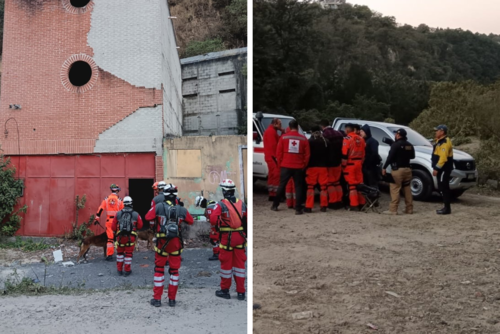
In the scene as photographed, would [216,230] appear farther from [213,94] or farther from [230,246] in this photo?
[213,94]

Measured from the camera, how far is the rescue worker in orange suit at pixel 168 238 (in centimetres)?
292

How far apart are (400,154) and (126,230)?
8.81ft

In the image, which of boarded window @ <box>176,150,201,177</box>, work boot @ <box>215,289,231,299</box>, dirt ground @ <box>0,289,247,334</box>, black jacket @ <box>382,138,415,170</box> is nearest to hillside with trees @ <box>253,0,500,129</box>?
black jacket @ <box>382,138,415,170</box>

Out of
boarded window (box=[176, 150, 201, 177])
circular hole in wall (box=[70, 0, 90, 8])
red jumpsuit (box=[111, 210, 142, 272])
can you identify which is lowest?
red jumpsuit (box=[111, 210, 142, 272])

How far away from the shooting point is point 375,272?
306cm

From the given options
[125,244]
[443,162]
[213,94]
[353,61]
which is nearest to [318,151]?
[213,94]

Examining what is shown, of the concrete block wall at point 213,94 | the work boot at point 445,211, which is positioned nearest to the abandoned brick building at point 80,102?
the concrete block wall at point 213,94

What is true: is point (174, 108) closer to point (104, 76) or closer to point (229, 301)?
A: point (104, 76)

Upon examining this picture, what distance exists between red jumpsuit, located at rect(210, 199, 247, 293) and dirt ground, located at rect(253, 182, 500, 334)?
0.50 ft

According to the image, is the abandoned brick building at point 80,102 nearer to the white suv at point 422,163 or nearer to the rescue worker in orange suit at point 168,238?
the rescue worker in orange suit at point 168,238

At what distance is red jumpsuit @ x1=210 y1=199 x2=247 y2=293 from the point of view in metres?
2.93

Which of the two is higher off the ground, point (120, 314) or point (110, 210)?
point (110, 210)

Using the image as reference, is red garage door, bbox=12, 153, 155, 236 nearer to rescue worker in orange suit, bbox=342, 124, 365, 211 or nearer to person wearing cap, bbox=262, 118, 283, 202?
person wearing cap, bbox=262, 118, 283, 202

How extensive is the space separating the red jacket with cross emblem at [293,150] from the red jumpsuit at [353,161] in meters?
0.49
